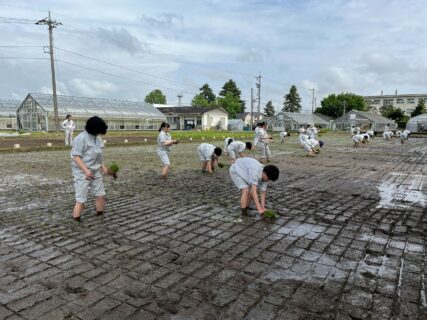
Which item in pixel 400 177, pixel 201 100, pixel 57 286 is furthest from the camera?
pixel 201 100

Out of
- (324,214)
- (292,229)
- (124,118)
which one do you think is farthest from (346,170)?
(124,118)

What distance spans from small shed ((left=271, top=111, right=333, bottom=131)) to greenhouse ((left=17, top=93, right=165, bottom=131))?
87.7 ft

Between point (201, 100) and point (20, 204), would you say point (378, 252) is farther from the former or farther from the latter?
point (201, 100)

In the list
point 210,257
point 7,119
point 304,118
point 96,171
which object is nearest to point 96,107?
point 7,119

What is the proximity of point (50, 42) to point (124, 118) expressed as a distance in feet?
53.7

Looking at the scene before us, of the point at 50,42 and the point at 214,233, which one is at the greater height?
the point at 50,42

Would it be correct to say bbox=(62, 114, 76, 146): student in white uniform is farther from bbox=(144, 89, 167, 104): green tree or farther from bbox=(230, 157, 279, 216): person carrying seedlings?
bbox=(144, 89, 167, 104): green tree

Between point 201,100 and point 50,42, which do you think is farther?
point 201,100

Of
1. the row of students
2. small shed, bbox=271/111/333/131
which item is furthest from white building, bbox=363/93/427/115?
the row of students

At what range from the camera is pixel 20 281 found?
3.14 meters

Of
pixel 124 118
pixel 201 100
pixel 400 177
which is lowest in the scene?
pixel 400 177

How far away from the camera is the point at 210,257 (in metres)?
3.73

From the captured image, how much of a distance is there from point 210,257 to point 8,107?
48451mm

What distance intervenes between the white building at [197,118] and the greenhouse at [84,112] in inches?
288
